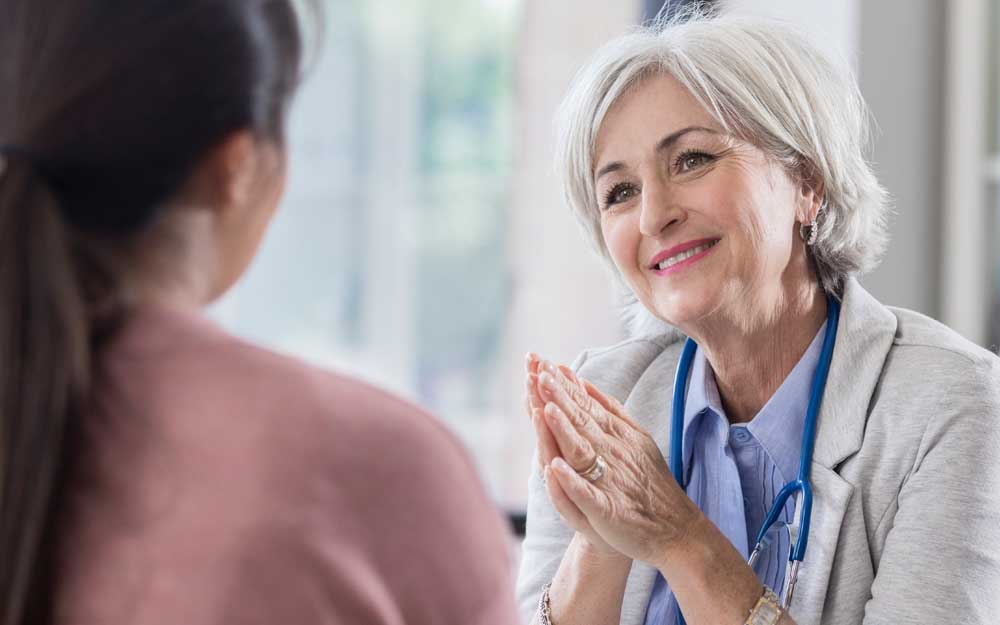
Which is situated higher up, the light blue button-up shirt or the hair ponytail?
the hair ponytail

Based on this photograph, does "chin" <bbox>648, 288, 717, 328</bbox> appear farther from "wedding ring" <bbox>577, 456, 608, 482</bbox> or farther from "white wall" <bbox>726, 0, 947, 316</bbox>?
"white wall" <bbox>726, 0, 947, 316</bbox>

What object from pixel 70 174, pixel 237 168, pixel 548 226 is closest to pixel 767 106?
pixel 237 168

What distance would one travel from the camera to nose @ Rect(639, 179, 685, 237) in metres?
1.52

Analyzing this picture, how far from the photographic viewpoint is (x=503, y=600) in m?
0.79

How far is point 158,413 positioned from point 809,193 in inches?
45.3

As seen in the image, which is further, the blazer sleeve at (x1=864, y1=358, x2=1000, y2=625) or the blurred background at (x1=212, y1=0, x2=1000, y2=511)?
the blurred background at (x1=212, y1=0, x2=1000, y2=511)

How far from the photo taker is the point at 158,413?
0.72 metres

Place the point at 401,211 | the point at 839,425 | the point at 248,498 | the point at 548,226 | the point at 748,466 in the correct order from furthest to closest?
the point at 401,211, the point at 548,226, the point at 748,466, the point at 839,425, the point at 248,498

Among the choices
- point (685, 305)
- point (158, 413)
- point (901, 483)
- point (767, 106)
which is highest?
point (767, 106)

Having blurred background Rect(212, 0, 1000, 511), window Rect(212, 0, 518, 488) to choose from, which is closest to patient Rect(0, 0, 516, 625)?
blurred background Rect(212, 0, 1000, 511)

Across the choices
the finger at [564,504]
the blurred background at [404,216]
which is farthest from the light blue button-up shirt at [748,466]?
the blurred background at [404,216]

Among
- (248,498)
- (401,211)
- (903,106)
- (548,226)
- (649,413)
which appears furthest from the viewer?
(401,211)

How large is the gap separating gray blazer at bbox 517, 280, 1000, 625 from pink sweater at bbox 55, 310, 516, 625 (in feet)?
2.52

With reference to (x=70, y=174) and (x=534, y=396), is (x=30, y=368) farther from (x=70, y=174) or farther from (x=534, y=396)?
(x=534, y=396)
